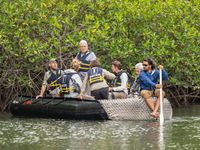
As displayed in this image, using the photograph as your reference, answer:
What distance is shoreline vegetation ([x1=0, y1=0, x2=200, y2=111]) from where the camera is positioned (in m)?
18.8

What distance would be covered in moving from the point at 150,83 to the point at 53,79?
2.61 m

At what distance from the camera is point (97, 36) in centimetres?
1906

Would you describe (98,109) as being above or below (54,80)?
below

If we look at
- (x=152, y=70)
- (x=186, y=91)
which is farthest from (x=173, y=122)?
(x=186, y=91)

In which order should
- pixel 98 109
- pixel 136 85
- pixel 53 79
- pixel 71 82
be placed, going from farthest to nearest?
1. pixel 136 85
2. pixel 53 79
3. pixel 71 82
4. pixel 98 109

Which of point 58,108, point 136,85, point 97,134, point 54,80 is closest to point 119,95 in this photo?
point 136,85

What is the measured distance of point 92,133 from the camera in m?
14.3

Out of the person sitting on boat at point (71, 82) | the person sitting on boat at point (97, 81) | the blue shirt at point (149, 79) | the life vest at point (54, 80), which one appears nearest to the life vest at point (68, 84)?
the person sitting on boat at point (71, 82)

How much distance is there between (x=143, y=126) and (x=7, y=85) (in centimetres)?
480

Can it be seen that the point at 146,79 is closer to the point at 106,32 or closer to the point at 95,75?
the point at 95,75

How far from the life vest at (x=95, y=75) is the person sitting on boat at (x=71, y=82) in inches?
17.5

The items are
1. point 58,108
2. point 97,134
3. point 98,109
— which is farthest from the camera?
point 58,108

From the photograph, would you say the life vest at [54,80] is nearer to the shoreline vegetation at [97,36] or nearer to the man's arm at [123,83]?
the shoreline vegetation at [97,36]

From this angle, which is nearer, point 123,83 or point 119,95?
point 123,83
